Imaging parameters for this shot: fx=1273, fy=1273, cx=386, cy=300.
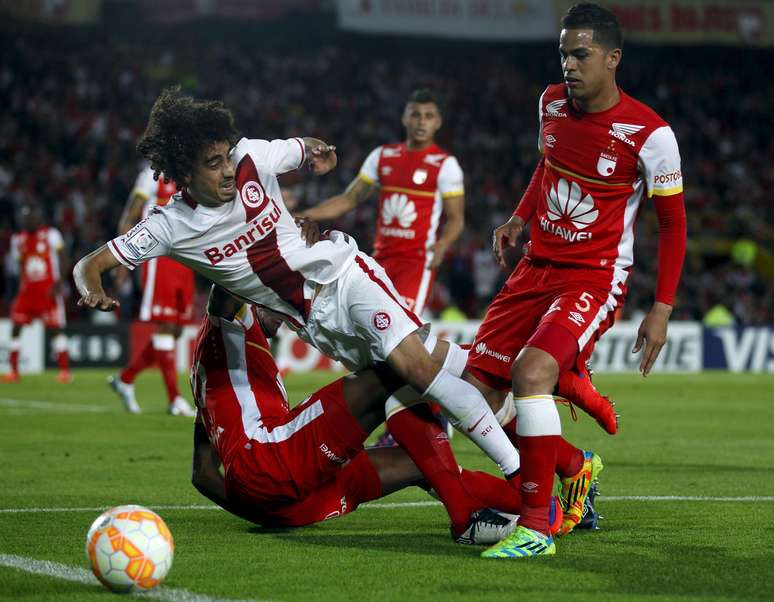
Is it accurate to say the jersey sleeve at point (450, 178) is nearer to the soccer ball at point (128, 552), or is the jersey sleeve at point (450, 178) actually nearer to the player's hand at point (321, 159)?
the player's hand at point (321, 159)

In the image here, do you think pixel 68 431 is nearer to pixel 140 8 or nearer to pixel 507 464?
pixel 507 464

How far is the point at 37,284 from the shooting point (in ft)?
57.8

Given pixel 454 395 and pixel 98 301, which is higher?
pixel 98 301

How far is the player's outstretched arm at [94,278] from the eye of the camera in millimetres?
5211

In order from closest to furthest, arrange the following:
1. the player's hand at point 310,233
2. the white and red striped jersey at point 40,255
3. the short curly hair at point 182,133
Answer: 1. the short curly hair at point 182,133
2. the player's hand at point 310,233
3. the white and red striped jersey at point 40,255

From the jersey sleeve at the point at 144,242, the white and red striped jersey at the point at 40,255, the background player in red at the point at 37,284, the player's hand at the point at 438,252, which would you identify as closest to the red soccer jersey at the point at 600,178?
the jersey sleeve at the point at 144,242

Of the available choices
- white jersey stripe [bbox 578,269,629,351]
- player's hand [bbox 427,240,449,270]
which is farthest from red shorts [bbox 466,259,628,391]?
player's hand [bbox 427,240,449,270]

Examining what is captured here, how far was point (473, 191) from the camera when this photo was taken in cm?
2852

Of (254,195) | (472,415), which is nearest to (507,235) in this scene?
(472,415)

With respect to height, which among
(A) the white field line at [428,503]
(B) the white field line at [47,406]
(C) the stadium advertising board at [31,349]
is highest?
(A) the white field line at [428,503]

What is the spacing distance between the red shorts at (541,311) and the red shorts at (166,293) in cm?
649

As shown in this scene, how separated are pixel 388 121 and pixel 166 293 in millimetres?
18492

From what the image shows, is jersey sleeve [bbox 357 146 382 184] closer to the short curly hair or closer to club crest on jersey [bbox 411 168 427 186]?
club crest on jersey [bbox 411 168 427 186]

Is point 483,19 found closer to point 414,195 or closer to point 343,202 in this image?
point 414,195
